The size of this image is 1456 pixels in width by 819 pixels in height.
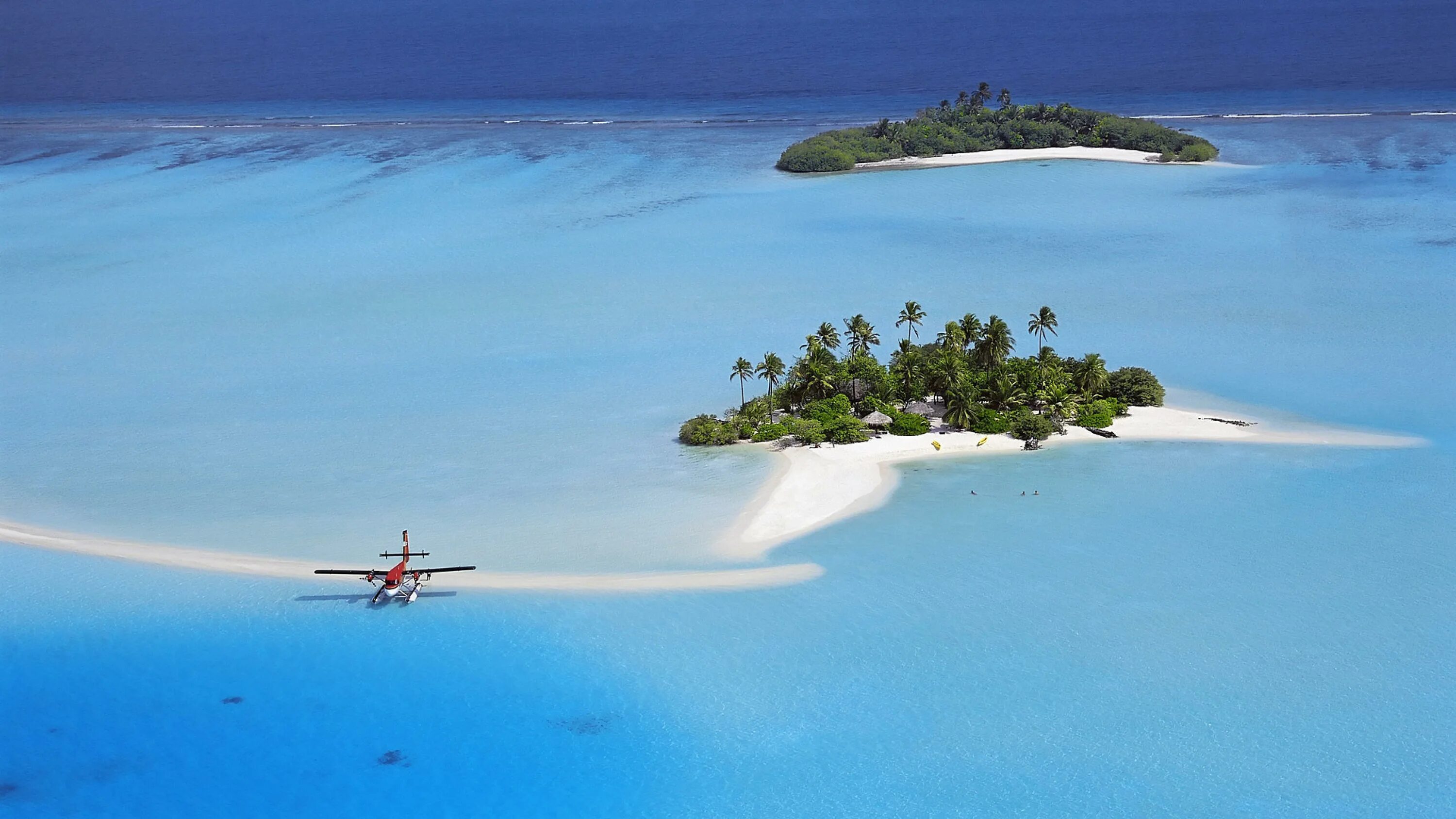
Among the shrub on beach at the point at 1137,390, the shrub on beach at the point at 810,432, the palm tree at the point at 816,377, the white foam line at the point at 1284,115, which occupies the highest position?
→ the white foam line at the point at 1284,115

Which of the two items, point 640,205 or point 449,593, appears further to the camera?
point 640,205

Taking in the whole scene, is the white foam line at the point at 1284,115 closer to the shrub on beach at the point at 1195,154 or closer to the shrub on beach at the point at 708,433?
the shrub on beach at the point at 1195,154

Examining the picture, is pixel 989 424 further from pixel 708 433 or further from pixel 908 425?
pixel 708 433

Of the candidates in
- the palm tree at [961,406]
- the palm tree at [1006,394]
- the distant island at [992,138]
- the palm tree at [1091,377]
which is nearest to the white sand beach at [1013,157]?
the distant island at [992,138]

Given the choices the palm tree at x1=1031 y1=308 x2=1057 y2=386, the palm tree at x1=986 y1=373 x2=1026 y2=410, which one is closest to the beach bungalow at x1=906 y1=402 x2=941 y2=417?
the palm tree at x1=986 y1=373 x2=1026 y2=410

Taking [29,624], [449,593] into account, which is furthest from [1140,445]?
[29,624]

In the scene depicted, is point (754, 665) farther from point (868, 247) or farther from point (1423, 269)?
point (1423, 269)

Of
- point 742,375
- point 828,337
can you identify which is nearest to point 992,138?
point 828,337
